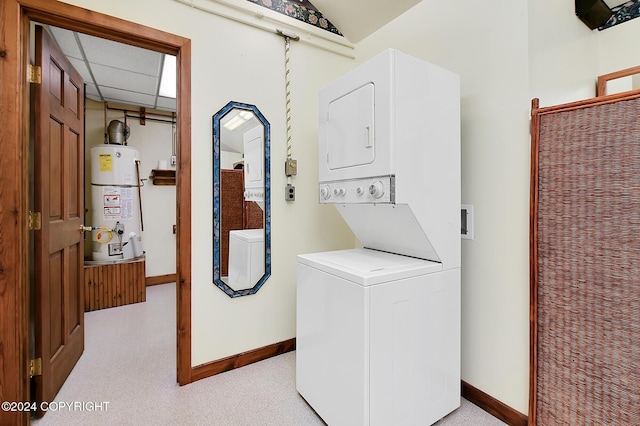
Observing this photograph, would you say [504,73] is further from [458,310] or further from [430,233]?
[458,310]

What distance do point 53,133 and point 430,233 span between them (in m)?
2.43

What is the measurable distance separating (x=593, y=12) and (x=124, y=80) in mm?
4355

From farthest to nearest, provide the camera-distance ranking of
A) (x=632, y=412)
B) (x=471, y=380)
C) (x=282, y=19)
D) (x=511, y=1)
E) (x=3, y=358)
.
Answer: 1. (x=282, y=19)
2. (x=471, y=380)
3. (x=511, y=1)
4. (x=3, y=358)
5. (x=632, y=412)

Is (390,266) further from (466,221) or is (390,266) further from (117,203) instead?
(117,203)

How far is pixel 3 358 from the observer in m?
1.53

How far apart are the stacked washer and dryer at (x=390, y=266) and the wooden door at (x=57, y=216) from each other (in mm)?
1535

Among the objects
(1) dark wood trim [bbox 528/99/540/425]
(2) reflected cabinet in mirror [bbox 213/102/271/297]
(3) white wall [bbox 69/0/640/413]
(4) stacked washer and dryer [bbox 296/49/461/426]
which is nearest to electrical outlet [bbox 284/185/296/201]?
(3) white wall [bbox 69/0/640/413]

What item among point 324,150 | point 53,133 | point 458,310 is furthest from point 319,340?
point 53,133

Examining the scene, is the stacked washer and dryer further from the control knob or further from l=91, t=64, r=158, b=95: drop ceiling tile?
l=91, t=64, r=158, b=95: drop ceiling tile

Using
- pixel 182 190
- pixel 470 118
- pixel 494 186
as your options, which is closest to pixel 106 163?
pixel 182 190

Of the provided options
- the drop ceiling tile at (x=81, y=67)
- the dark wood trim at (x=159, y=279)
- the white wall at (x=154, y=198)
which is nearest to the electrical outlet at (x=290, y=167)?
the drop ceiling tile at (x=81, y=67)

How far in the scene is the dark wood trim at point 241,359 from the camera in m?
2.11

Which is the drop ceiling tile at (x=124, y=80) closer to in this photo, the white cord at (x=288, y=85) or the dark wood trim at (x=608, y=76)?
the white cord at (x=288, y=85)

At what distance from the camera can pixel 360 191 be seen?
1.64 m
